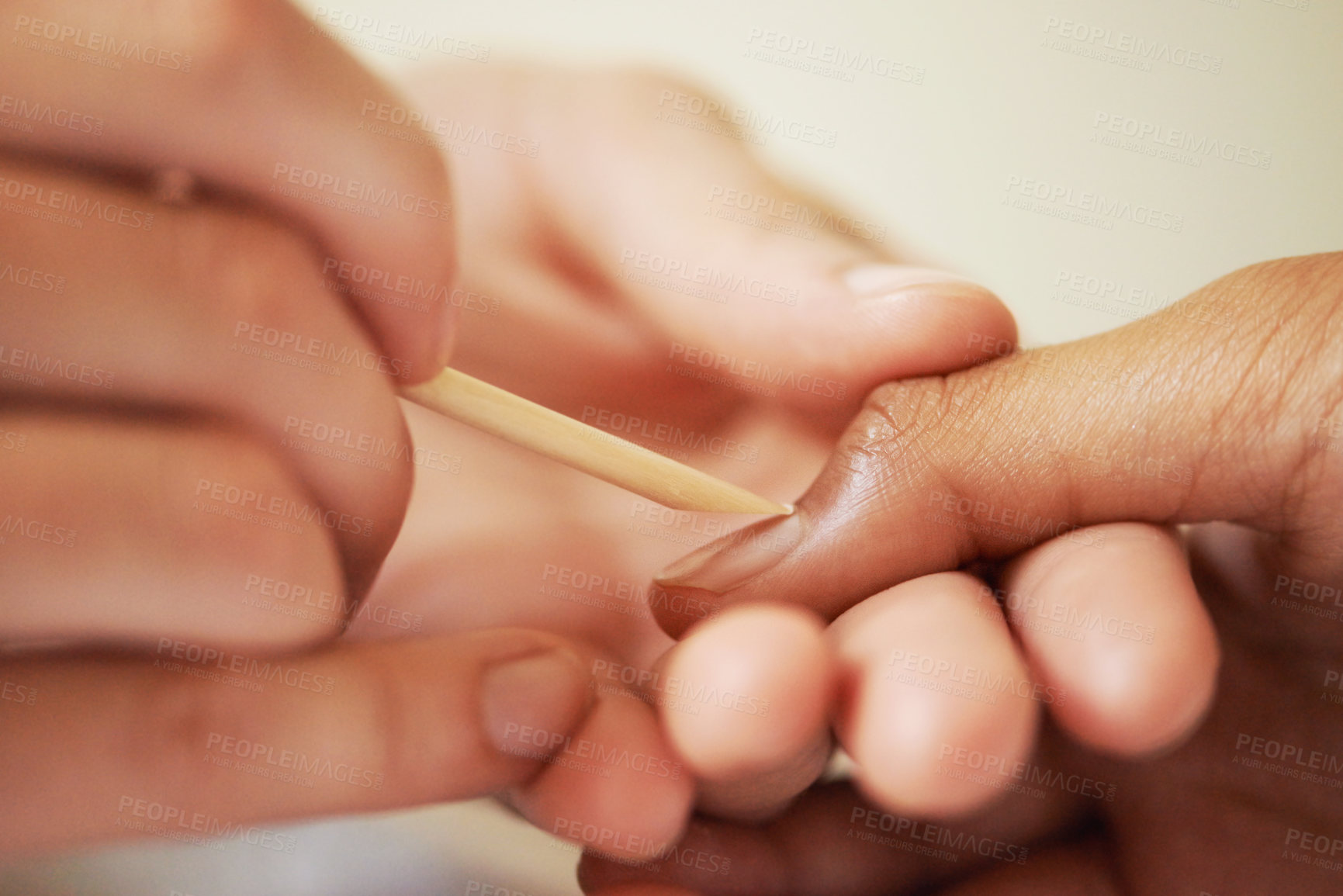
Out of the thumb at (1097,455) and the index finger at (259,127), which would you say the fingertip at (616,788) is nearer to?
the thumb at (1097,455)

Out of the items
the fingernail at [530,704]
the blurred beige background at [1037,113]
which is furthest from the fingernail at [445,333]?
the blurred beige background at [1037,113]

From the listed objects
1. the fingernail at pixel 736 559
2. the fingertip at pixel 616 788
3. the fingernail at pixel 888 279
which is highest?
the fingernail at pixel 888 279

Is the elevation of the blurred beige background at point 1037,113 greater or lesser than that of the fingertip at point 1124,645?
greater

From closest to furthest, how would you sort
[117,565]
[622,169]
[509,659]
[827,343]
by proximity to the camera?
1. [117,565]
2. [509,659]
3. [827,343]
4. [622,169]

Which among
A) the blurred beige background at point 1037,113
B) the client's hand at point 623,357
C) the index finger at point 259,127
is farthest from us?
the blurred beige background at point 1037,113

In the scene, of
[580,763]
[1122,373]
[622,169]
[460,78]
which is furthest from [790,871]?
[460,78]

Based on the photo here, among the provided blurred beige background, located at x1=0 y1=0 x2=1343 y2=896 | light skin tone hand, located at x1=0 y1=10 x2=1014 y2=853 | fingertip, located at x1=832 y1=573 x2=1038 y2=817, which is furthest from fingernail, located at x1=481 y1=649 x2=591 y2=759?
blurred beige background, located at x1=0 y1=0 x2=1343 y2=896

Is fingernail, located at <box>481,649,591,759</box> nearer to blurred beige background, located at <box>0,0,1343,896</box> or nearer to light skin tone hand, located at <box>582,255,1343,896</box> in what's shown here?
light skin tone hand, located at <box>582,255,1343,896</box>

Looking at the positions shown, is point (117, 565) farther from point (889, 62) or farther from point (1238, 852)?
point (889, 62)
